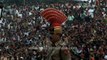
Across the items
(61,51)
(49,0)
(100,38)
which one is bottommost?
(49,0)

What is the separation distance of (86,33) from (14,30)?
4903 mm

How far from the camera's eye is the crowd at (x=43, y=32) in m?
17.2

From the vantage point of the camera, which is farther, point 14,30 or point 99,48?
point 14,30

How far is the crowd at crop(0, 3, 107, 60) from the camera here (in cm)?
1720

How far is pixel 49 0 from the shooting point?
92.4 feet

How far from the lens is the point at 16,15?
85.0ft

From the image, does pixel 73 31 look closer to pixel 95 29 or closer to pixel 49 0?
pixel 95 29

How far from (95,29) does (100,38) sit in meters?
2.59

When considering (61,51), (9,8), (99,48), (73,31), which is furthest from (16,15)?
(61,51)

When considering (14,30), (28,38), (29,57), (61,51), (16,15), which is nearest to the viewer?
(61,51)

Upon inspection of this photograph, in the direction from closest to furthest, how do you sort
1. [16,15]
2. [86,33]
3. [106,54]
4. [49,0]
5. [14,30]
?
1. [106,54]
2. [86,33]
3. [14,30]
4. [16,15]
5. [49,0]

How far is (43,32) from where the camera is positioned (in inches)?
862

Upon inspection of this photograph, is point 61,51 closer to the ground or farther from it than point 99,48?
farther from it

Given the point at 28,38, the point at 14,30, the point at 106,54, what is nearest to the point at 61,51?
the point at 106,54
